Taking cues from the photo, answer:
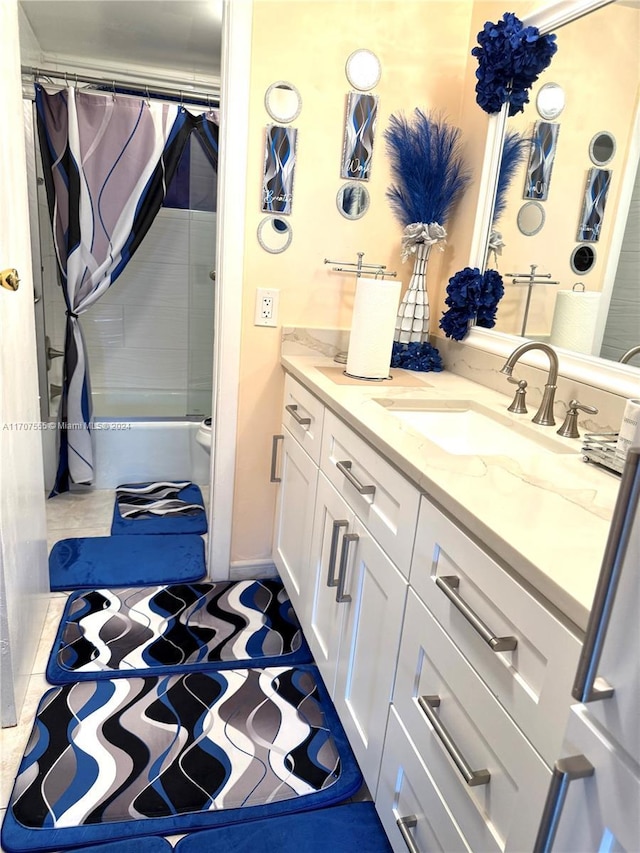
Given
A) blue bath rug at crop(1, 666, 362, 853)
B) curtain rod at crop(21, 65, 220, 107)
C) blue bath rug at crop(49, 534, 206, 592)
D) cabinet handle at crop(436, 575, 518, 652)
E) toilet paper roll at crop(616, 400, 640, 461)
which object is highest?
curtain rod at crop(21, 65, 220, 107)

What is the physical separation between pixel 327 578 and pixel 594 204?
1.13 metres

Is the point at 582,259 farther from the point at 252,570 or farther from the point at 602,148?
the point at 252,570

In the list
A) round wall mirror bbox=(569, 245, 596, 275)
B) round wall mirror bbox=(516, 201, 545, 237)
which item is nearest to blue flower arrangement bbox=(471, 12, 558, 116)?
round wall mirror bbox=(516, 201, 545, 237)

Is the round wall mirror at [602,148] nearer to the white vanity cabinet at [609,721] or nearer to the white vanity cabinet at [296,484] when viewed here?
the white vanity cabinet at [296,484]

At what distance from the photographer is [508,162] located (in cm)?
172

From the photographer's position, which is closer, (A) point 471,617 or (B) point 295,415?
(A) point 471,617

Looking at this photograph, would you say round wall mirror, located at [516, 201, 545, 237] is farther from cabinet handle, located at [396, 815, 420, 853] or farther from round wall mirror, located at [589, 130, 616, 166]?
cabinet handle, located at [396, 815, 420, 853]

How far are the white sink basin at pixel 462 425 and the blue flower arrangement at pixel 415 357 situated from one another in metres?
0.41

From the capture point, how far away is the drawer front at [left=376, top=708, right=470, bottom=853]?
3.12 feet

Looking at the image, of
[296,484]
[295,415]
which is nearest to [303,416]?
[295,415]

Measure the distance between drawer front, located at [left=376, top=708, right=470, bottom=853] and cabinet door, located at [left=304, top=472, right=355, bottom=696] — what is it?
332 mm

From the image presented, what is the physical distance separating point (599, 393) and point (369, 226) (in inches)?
40.2

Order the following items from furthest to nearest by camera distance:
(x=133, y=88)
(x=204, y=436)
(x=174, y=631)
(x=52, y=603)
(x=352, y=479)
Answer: (x=204, y=436), (x=133, y=88), (x=52, y=603), (x=174, y=631), (x=352, y=479)

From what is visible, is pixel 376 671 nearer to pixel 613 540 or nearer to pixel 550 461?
pixel 550 461
